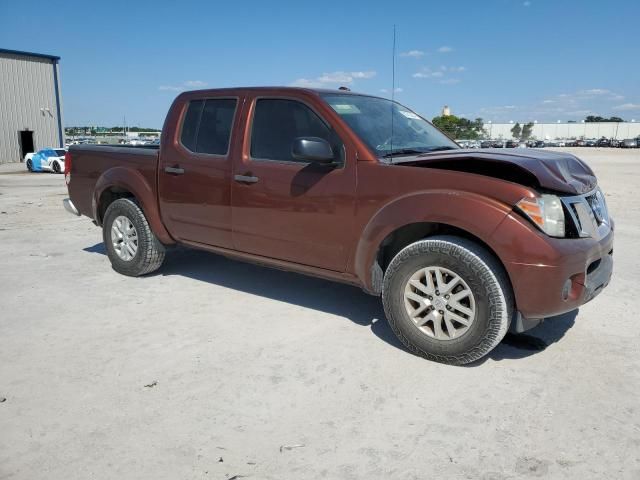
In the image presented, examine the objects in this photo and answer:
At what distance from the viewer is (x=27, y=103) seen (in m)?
37.1

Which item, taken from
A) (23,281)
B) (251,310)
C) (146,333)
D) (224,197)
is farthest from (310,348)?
(23,281)

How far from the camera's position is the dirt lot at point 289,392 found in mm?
2484

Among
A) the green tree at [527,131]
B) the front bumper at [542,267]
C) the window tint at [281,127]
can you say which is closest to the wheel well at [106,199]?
the window tint at [281,127]

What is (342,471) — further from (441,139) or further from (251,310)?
(441,139)

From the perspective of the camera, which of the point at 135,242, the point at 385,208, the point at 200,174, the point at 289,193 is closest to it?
the point at 385,208

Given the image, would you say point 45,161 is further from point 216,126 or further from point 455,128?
point 216,126

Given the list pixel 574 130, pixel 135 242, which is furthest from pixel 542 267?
pixel 574 130

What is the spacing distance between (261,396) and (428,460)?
1.05 m

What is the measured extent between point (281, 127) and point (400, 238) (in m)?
1.36

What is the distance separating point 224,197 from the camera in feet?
14.9

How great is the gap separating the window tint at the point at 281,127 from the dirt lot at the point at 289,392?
137cm

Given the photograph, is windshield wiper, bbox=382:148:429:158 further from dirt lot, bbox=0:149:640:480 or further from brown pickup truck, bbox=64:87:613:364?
dirt lot, bbox=0:149:640:480

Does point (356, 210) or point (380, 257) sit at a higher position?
point (356, 210)

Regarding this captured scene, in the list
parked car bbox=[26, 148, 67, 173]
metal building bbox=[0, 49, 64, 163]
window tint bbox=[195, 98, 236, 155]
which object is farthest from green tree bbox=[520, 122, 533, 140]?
window tint bbox=[195, 98, 236, 155]
